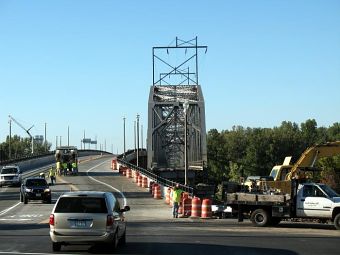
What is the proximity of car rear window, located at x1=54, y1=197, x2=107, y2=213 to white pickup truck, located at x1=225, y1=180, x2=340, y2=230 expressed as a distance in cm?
1106

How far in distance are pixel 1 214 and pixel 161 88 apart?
148 ft

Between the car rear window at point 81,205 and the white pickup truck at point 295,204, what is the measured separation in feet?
36.3

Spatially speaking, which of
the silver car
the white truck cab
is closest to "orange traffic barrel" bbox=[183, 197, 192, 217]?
the white truck cab

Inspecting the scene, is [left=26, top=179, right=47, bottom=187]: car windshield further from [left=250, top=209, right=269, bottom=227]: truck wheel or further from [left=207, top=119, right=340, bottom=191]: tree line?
[left=207, top=119, right=340, bottom=191]: tree line

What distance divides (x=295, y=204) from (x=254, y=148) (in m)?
125

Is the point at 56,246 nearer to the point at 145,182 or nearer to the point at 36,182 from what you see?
the point at 36,182

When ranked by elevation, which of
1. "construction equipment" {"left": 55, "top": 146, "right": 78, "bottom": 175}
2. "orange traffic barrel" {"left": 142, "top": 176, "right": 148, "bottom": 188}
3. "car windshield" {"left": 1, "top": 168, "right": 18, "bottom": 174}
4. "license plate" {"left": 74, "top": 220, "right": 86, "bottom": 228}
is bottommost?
"license plate" {"left": 74, "top": 220, "right": 86, "bottom": 228}

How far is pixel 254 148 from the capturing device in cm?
15012

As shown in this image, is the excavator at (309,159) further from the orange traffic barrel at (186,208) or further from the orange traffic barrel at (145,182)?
the orange traffic barrel at (145,182)

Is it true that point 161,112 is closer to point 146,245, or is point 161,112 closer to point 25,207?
point 25,207

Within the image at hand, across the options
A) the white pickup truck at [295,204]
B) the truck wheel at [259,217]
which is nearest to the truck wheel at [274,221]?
the white pickup truck at [295,204]

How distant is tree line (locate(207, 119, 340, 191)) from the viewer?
146 meters

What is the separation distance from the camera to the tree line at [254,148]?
480 feet

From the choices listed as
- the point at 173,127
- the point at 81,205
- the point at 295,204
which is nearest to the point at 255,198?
the point at 295,204
